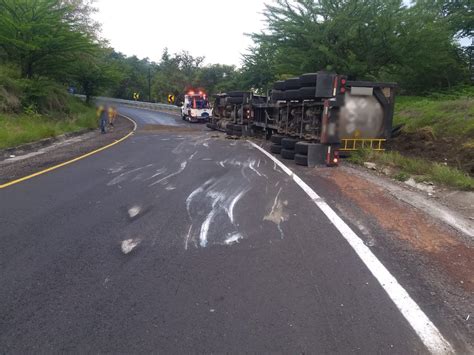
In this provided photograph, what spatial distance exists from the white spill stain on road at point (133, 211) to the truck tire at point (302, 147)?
18.1 ft

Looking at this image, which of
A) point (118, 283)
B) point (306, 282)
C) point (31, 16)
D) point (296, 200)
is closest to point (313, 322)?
point (306, 282)

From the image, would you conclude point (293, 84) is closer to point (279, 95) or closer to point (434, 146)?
point (279, 95)

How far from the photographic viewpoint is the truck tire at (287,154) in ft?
38.4

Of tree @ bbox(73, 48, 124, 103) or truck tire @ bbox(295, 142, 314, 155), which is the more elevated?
tree @ bbox(73, 48, 124, 103)

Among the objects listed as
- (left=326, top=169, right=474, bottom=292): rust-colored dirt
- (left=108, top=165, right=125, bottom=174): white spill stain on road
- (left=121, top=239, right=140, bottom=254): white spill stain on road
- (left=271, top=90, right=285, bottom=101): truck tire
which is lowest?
(left=108, top=165, right=125, bottom=174): white spill stain on road

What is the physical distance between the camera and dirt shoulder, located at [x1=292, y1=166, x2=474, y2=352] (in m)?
3.32

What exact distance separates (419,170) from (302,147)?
297 centimetres

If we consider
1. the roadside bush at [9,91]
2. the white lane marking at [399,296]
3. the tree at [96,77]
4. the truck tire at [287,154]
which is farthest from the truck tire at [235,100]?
the tree at [96,77]

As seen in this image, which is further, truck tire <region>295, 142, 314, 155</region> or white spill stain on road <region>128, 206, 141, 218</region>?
truck tire <region>295, 142, 314, 155</region>

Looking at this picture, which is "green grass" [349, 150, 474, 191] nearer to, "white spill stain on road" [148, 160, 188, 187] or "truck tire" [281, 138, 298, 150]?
"truck tire" [281, 138, 298, 150]

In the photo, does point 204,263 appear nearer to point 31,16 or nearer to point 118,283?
point 118,283

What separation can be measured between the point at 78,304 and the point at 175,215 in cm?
258

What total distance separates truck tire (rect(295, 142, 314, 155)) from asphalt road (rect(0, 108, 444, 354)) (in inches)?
144

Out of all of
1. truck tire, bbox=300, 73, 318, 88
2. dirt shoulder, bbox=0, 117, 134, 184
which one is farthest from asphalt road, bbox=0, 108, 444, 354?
truck tire, bbox=300, 73, 318, 88
